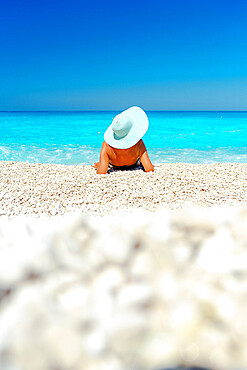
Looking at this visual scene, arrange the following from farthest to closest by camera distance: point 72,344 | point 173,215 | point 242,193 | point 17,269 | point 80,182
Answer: point 80,182, point 242,193, point 173,215, point 17,269, point 72,344

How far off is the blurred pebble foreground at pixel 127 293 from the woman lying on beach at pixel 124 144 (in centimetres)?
394

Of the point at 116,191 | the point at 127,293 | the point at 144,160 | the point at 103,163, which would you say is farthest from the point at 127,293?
the point at 144,160

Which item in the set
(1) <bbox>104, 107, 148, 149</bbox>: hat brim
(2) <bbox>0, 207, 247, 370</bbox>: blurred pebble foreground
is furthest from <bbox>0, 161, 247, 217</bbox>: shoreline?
(2) <bbox>0, 207, 247, 370</bbox>: blurred pebble foreground

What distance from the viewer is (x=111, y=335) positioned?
863 mm

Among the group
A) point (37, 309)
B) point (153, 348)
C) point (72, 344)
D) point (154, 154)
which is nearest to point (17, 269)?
point (37, 309)

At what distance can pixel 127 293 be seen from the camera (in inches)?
36.8

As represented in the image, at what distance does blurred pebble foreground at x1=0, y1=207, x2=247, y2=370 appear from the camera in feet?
2.78

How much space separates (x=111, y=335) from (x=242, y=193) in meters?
3.27

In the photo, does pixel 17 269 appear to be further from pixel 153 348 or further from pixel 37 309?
pixel 153 348

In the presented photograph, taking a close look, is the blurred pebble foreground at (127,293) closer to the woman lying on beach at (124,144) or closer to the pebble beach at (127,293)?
the pebble beach at (127,293)

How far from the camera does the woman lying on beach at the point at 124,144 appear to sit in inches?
196

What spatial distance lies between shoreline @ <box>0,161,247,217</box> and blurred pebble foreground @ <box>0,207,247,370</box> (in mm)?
2003

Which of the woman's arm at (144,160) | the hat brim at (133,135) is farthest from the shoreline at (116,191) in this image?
the hat brim at (133,135)

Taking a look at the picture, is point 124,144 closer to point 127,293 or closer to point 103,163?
point 103,163
